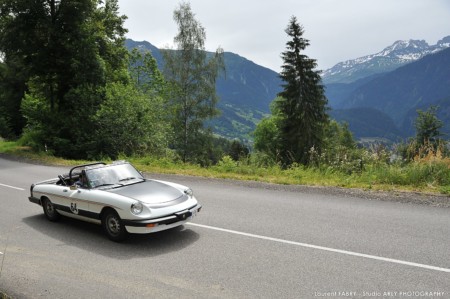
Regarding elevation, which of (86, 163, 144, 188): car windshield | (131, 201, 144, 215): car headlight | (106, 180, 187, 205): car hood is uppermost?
(86, 163, 144, 188): car windshield

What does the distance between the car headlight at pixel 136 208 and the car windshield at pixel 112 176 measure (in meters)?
1.30

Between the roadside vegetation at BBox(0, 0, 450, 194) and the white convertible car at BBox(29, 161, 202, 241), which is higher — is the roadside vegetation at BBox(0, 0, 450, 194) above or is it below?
above

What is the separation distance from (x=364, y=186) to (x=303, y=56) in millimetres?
29309

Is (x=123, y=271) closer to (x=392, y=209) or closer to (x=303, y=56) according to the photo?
(x=392, y=209)

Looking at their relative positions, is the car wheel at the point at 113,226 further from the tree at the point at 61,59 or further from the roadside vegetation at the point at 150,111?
the tree at the point at 61,59

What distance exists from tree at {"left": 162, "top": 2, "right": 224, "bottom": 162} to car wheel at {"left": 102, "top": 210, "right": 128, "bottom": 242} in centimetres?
2958

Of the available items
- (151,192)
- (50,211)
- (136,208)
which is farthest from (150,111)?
(136,208)

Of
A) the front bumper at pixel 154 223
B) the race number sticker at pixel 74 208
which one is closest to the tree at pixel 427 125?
the front bumper at pixel 154 223

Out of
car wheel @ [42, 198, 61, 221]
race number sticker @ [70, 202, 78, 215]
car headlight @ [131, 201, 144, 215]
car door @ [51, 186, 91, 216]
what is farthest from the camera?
car wheel @ [42, 198, 61, 221]

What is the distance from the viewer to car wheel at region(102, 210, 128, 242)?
6.88m

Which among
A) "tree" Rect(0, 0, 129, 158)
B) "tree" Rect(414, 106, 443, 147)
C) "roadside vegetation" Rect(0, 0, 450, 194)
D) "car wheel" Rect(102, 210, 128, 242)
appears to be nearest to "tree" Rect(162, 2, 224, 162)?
"roadside vegetation" Rect(0, 0, 450, 194)

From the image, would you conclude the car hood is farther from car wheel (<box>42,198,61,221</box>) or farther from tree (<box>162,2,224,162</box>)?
tree (<box>162,2,224,162</box>)

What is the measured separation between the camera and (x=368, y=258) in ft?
18.5

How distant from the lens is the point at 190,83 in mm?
37312
